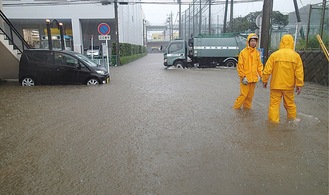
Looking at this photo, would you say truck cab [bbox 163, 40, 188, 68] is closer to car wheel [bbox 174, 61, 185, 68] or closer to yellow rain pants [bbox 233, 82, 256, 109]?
car wheel [bbox 174, 61, 185, 68]

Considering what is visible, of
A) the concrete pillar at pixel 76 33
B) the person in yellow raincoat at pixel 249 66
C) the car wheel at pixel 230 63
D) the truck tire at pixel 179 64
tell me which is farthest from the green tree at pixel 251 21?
the person in yellow raincoat at pixel 249 66

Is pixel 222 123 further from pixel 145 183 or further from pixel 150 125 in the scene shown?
pixel 145 183

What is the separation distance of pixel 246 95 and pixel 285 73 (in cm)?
127

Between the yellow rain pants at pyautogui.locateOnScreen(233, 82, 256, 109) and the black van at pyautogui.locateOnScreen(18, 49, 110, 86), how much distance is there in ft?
20.8

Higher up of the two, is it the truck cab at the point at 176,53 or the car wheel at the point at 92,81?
the truck cab at the point at 176,53

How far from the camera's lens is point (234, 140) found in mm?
4434

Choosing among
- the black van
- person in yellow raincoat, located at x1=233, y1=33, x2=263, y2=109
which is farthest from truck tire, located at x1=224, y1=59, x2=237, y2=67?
person in yellow raincoat, located at x1=233, y1=33, x2=263, y2=109

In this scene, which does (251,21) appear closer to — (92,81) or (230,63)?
(230,63)

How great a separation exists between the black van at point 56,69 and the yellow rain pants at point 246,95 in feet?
20.8

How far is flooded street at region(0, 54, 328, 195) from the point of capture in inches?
121

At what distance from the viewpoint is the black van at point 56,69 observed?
10.6 metres

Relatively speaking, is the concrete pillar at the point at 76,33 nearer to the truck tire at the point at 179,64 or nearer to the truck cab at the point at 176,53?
the truck cab at the point at 176,53

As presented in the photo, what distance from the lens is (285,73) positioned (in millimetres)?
5020

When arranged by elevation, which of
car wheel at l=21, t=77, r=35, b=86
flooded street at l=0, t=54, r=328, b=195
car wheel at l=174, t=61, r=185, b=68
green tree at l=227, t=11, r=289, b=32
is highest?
green tree at l=227, t=11, r=289, b=32
